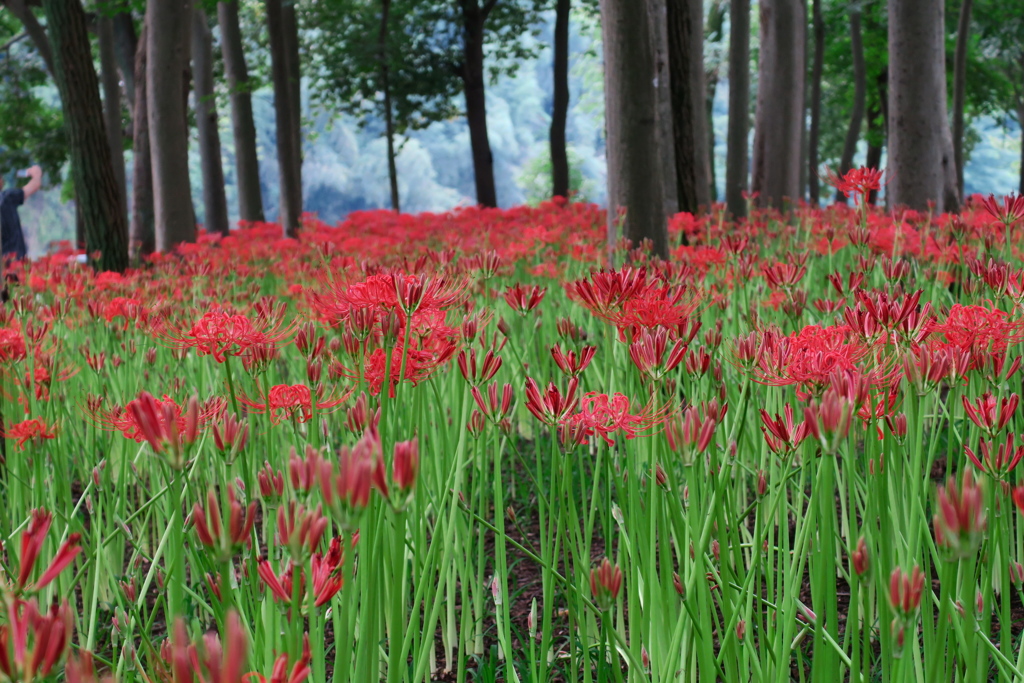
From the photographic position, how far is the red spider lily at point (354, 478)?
730 millimetres

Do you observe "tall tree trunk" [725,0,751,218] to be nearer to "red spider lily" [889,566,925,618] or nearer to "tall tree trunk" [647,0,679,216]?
"tall tree trunk" [647,0,679,216]

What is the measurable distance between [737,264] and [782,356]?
1634 mm

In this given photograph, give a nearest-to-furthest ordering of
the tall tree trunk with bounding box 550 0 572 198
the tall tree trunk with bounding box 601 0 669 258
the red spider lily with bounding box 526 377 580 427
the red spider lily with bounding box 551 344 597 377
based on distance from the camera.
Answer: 1. the red spider lily with bounding box 526 377 580 427
2. the red spider lily with bounding box 551 344 597 377
3. the tall tree trunk with bounding box 601 0 669 258
4. the tall tree trunk with bounding box 550 0 572 198

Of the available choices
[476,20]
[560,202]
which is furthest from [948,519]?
[476,20]

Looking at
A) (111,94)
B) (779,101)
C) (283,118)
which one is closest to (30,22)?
(111,94)

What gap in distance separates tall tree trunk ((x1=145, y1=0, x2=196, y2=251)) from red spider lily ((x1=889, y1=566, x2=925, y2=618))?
27.8 ft

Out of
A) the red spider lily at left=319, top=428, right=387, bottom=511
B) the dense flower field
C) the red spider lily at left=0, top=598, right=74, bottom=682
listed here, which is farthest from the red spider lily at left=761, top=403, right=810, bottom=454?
the red spider lily at left=0, top=598, right=74, bottom=682

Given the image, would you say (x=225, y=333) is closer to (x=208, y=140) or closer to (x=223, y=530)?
(x=223, y=530)

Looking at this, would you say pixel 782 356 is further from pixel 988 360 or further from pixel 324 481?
pixel 324 481

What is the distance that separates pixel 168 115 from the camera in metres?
8.50

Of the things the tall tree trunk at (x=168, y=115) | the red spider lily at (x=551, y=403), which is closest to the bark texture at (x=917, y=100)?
the red spider lily at (x=551, y=403)

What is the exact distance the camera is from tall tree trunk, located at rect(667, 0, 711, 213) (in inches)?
278

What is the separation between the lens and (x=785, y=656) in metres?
1.16

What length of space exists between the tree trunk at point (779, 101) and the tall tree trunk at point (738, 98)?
0.49 meters
